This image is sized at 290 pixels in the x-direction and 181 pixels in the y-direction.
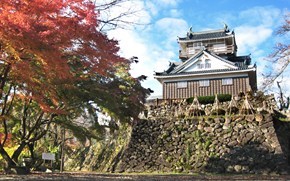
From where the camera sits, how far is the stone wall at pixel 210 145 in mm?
15225

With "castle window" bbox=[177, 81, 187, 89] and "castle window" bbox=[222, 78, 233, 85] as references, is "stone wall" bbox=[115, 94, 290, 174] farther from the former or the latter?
"castle window" bbox=[177, 81, 187, 89]

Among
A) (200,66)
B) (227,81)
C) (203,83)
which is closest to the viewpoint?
(227,81)

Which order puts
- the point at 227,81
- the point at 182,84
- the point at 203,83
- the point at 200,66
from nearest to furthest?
the point at 227,81
the point at 203,83
the point at 182,84
the point at 200,66

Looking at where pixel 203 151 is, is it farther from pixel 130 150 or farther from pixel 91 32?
pixel 91 32

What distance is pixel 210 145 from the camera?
16.9 m

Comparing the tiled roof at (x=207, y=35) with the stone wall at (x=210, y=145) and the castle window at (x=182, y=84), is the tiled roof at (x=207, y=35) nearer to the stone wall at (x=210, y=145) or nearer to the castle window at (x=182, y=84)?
the castle window at (x=182, y=84)

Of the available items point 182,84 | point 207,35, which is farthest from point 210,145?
point 207,35

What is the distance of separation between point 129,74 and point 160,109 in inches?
227

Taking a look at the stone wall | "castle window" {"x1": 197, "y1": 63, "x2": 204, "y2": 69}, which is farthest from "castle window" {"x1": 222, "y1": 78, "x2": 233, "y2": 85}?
the stone wall

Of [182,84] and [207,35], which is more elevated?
[207,35]

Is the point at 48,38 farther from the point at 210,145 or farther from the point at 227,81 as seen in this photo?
the point at 227,81

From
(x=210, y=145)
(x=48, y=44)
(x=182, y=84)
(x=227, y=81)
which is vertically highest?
(x=227, y=81)

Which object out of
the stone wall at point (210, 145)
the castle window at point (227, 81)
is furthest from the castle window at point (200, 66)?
the stone wall at point (210, 145)

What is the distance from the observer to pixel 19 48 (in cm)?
734
